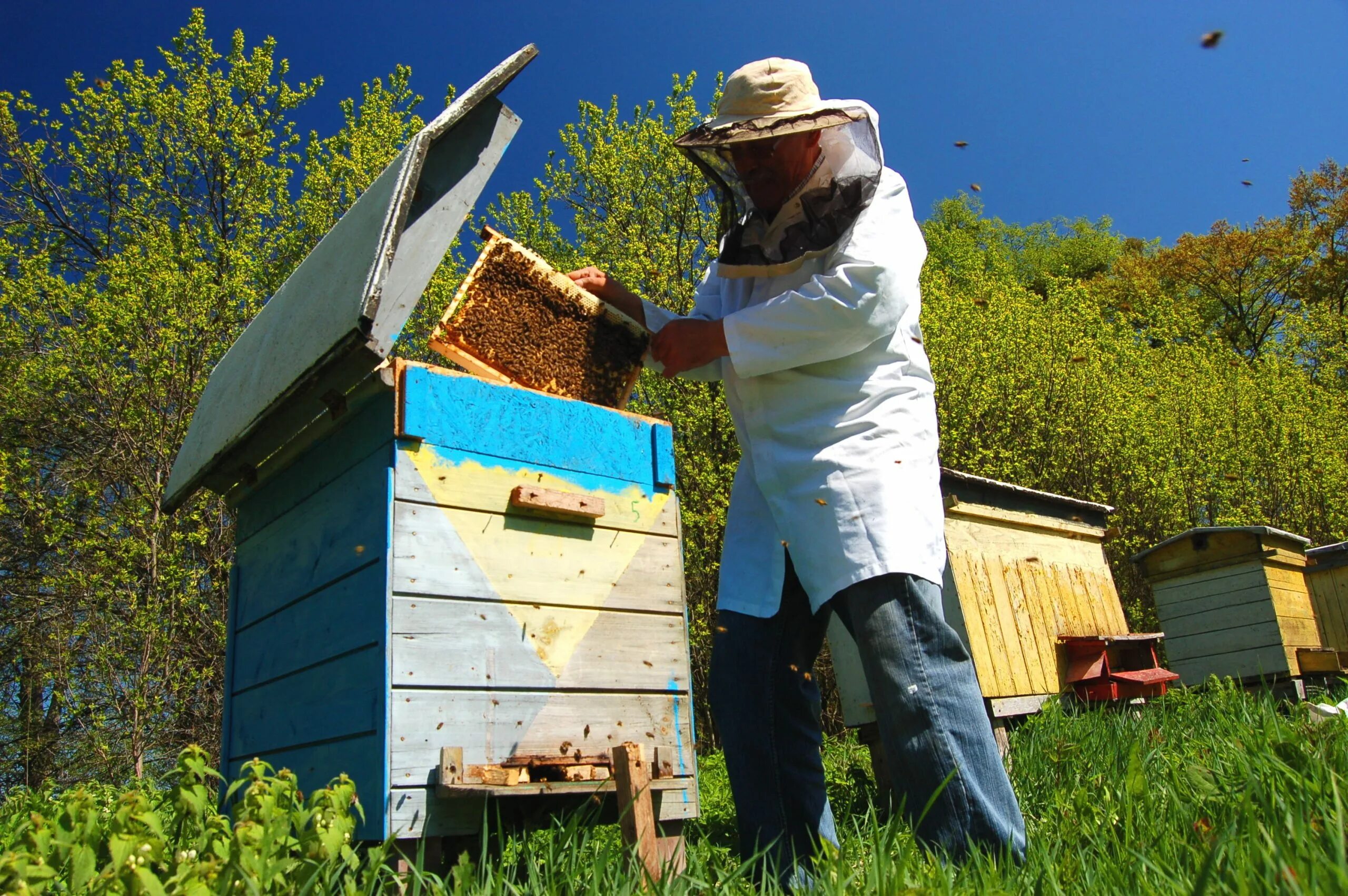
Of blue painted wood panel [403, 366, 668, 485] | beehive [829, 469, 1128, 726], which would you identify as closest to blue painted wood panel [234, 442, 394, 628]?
blue painted wood panel [403, 366, 668, 485]

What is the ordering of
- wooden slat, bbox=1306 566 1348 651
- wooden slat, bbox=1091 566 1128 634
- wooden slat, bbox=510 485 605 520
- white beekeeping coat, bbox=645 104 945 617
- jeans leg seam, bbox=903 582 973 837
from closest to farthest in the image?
jeans leg seam, bbox=903 582 973 837 < white beekeeping coat, bbox=645 104 945 617 < wooden slat, bbox=510 485 605 520 < wooden slat, bbox=1091 566 1128 634 < wooden slat, bbox=1306 566 1348 651

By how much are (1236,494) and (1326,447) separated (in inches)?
85.8

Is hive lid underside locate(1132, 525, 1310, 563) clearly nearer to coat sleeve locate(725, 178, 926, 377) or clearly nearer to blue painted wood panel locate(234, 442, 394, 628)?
coat sleeve locate(725, 178, 926, 377)

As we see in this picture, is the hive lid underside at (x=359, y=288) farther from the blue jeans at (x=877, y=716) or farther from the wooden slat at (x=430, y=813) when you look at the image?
the blue jeans at (x=877, y=716)

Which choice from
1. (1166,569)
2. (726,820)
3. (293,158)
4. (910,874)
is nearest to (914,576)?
(910,874)

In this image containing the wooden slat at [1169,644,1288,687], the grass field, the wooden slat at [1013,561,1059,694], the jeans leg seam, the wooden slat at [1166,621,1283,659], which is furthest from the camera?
the wooden slat at [1166,621,1283,659]

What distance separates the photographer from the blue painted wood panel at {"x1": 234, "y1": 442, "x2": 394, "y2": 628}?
8.07ft

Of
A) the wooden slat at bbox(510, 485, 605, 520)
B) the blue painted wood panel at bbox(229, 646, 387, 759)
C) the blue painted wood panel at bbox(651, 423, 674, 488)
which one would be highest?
the blue painted wood panel at bbox(651, 423, 674, 488)

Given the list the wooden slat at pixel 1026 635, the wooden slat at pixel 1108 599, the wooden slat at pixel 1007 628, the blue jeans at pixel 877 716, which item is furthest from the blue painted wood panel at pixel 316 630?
the wooden slat at pixel 1108 599

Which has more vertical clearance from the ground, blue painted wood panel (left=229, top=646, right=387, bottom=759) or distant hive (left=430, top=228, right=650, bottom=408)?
distant hive (left=430, top=228, right=650, bottom=408)

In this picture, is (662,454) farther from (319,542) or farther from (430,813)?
(430,813)

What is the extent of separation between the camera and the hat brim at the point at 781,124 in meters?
2.28

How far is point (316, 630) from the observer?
8.67 ft

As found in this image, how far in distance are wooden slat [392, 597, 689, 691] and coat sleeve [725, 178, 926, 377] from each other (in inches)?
33.3
